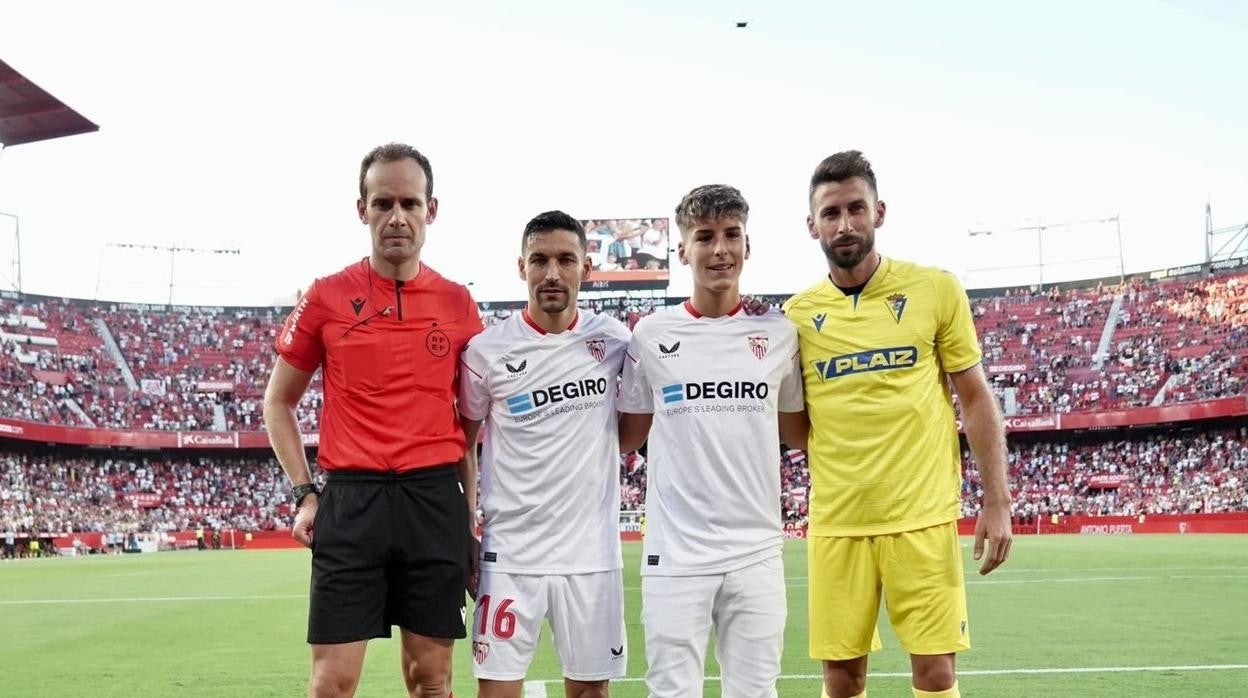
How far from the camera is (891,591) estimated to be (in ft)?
14.2

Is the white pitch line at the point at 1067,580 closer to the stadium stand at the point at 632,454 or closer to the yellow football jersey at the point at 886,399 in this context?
the yellow football jersey at the point at 886,399

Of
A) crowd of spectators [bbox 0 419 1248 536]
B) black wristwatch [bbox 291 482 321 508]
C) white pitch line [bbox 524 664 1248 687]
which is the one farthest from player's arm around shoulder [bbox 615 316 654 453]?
crowd of spectators [bbox 0 419 1248 536]

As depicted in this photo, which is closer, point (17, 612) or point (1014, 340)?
point (17, 612)

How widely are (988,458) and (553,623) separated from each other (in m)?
2.05

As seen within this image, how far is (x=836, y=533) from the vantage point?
4.42 meters

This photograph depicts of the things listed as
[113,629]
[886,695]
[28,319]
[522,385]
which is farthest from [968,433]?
[28,319]

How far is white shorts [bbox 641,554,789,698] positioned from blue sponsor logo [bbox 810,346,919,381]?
3.05 ft

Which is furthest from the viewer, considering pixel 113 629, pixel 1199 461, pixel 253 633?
pixel 1199 461

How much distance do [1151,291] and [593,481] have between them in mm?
58754

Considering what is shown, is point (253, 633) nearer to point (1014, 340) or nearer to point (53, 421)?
point (53, 421)

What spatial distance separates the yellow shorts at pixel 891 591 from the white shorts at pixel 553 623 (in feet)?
2.98

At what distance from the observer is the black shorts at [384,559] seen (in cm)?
411

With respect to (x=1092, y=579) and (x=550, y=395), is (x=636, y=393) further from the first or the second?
(x=1092, y=579)

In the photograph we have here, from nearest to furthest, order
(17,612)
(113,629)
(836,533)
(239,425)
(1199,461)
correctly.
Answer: (836,533)
(113,629)
(17,612)
(1199,461)
(239,425)
